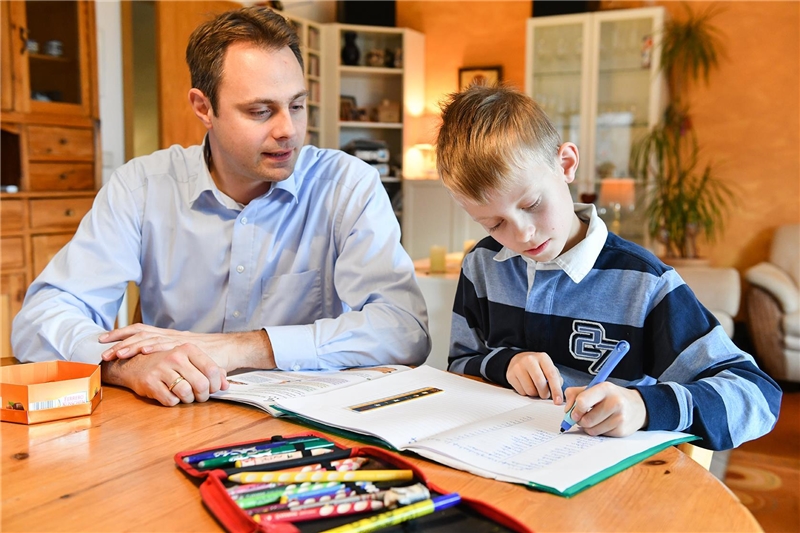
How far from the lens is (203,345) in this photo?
3.89ft

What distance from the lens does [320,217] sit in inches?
58.8

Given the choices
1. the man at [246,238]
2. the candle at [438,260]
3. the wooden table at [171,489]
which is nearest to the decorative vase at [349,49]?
the candle at [438,260]

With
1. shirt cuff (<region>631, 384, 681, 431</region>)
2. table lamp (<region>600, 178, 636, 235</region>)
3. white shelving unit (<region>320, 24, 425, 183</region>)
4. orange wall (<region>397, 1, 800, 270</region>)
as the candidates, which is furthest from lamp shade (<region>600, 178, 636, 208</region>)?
shirt cuff (<region>631, 384, 681, 431</region>)

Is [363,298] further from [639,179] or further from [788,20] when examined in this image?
[788,20]

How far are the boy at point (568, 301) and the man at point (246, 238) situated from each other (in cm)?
25

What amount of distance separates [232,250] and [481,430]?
802 millimetres

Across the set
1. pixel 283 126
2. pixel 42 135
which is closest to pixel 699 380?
pixel 283 126

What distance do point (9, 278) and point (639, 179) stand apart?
423cm

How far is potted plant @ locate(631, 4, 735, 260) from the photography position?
4.95 m

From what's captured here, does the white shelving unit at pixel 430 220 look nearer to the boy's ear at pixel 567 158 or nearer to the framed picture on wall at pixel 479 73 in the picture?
the framed picture on wall at pixel 479 73

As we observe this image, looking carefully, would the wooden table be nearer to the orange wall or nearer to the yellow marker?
the yellow marker

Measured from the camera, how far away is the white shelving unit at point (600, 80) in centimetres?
531

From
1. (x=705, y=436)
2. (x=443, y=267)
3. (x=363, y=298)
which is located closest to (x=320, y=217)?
(x=363, y=298)

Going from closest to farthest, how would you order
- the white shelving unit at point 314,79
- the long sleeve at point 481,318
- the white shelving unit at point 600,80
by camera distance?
the long sleeve at point 481,318 < the white shelving unit at point 600,80 < the white shelving unit at point 314,79
